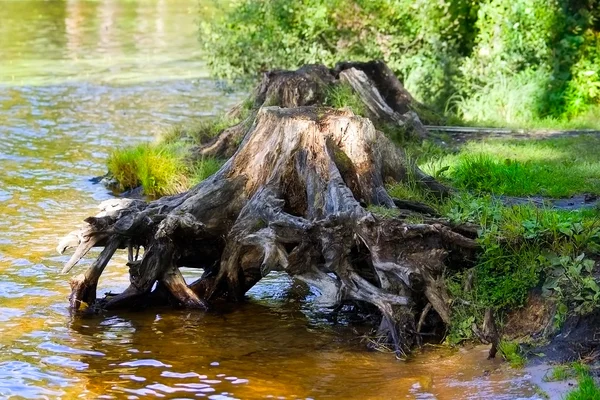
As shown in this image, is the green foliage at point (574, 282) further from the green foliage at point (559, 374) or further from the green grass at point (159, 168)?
the green grass at point (159, 168)

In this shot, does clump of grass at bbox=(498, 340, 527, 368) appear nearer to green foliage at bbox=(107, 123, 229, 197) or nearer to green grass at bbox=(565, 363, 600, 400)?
green grass at bbox=(565, 363, 600, 400)

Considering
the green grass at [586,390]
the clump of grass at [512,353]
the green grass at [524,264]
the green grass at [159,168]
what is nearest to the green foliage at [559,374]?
the green grass at [586,390]

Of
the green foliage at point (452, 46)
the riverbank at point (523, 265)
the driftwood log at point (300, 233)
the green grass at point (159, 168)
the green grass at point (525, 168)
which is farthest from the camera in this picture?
the green foliage at point (452, 46)

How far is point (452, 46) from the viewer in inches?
687

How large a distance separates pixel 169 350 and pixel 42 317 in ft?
4.80

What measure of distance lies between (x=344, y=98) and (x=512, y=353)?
6.80 m

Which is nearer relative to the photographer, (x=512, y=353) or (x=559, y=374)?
(x=559, y=374)

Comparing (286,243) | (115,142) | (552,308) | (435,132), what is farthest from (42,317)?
(115,142)

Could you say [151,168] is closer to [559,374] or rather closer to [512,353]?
[512,353]

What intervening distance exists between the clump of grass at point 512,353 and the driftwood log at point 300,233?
0.62 meters

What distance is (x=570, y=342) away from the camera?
24.6 ft

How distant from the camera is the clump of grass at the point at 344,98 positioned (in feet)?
45.2

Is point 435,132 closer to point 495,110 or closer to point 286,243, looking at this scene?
point 495,110

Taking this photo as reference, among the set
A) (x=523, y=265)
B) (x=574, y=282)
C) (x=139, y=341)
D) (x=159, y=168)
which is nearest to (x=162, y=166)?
(x=159, y=168)
